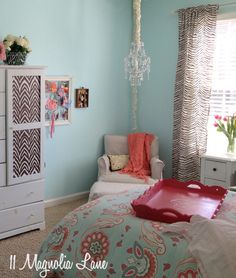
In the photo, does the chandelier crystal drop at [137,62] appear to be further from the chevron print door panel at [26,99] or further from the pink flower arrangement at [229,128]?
the chevron print door panel at [26,99]

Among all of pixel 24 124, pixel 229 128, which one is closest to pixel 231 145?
pixel 229 128

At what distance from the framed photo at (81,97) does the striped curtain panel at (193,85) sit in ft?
3.34

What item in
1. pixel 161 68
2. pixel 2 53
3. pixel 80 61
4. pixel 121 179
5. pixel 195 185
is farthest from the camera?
pixel 161 68

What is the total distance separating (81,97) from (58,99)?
328 mm

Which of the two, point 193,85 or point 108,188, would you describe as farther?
point 193,85

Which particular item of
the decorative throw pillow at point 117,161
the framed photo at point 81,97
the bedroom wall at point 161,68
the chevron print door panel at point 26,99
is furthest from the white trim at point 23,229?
the bedroom wall at point 161,68

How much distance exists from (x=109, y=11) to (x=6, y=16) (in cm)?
140

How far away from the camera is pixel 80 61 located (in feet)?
15.8

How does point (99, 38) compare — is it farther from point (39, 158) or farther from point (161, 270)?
point (161, 270)

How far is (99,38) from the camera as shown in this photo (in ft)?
16.4

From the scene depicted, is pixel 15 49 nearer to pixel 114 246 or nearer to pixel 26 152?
pixel 26 152

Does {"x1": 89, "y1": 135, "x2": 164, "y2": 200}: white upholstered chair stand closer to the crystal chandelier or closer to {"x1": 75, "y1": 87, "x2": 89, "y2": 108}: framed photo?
{"x1": 75, "y1": 87, "x2": 89, "y2": 108}: framed photo

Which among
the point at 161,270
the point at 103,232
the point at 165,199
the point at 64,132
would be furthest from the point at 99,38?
the point at 161,270

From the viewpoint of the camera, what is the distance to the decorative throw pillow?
479 centimetres
